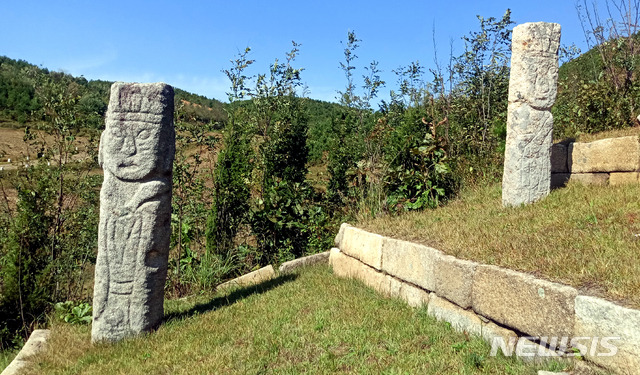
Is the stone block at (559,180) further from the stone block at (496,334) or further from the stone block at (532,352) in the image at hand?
the stone block at (532,352)

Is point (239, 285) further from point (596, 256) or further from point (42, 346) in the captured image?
point (596, 256)

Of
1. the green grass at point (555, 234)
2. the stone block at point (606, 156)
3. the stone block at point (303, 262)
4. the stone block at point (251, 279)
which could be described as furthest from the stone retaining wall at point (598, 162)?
the stone block at point (251, 279)

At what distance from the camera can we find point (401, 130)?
7875 mm

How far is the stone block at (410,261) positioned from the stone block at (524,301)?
2.23 feet

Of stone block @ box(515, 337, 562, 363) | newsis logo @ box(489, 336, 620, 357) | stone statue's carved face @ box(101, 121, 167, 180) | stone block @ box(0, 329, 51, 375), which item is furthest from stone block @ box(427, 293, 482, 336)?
stone block @ box(0, 329, 51, 375)

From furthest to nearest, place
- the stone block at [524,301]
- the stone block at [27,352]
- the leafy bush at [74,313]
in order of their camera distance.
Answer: the leafy bush at [74,313]
the stone block at [27,352]
the stone block at [524,301]

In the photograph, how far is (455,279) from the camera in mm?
3998

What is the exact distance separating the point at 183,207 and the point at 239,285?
2.11 m

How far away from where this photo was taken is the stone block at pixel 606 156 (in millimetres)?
5992

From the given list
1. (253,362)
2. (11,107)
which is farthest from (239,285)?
(11,107)

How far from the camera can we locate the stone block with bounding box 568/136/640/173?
599 centimetres

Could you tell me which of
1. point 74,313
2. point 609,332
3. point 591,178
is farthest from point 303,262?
point 609,332

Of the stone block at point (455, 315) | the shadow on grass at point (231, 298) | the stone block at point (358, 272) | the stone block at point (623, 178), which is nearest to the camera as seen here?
the stone block at point (455, 315)

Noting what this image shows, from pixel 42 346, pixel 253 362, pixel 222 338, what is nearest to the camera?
pixel 253 362
